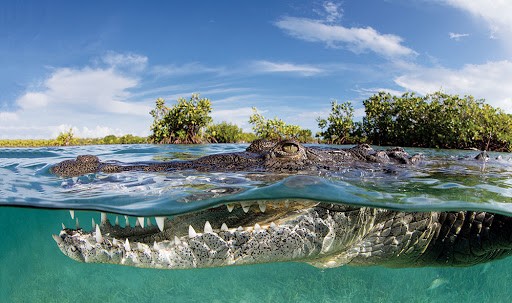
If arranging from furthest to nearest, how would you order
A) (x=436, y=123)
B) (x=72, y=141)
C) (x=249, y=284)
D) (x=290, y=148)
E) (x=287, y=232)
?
(x=436, y=123)
(x=72, y=141)
(x=249, y=284)
(x=290, y=148)
(x=287, y=232)

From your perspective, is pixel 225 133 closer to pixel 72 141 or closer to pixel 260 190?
pixel 72 141

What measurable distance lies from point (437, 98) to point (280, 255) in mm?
25197

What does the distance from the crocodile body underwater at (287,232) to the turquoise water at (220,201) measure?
0.20 metres

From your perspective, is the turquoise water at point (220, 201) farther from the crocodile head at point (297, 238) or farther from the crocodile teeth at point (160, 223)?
the crocodile head at point (297, 238)

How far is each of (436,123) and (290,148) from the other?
22.6m

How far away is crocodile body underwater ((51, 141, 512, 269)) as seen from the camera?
379 cm

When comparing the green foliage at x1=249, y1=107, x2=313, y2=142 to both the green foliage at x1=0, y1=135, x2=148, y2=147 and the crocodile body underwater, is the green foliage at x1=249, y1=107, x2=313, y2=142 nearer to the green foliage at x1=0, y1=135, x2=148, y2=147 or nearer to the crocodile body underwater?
the green foliage at x1=0, y1=135, x2=148, y2=147

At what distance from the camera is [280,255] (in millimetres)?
4137

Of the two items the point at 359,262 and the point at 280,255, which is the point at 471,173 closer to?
the point at 359,262

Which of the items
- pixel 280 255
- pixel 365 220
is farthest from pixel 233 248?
pixel 365 220

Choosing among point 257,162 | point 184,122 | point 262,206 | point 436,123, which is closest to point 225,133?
point 184,122

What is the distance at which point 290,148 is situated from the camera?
222 inches

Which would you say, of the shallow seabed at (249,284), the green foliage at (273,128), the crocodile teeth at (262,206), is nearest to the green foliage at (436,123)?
the green foliage at (273,128)

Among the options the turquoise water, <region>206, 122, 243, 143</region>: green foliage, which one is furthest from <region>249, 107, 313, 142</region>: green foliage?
the turquoise water
